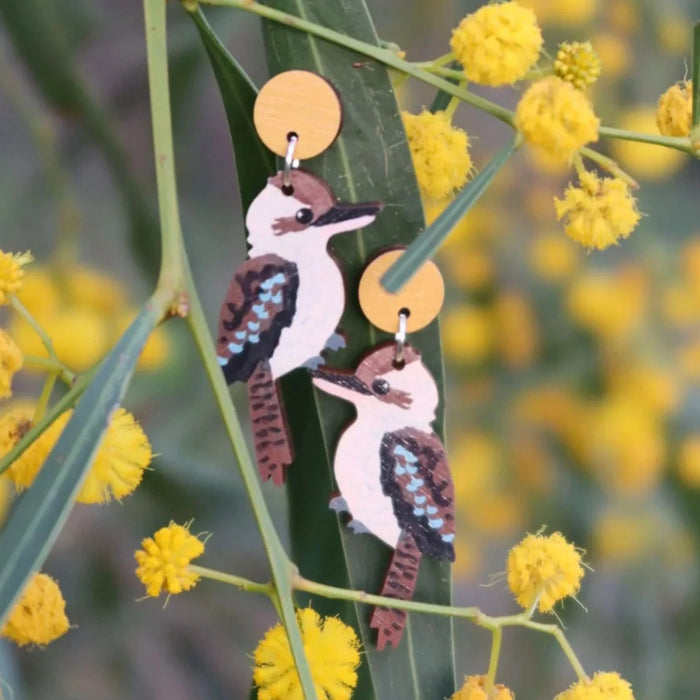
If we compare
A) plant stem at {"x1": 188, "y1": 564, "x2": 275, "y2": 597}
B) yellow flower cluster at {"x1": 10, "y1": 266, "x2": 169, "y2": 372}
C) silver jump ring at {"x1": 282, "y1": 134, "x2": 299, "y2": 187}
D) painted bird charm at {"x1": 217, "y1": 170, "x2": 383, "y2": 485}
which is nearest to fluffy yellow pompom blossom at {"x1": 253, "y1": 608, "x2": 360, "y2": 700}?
plant stem at {"x1": 188, "y1": 564, "x2": 275, "y2": 597}

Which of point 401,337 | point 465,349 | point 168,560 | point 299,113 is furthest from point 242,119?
point 465,349

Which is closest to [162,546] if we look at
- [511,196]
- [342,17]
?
[342,17]

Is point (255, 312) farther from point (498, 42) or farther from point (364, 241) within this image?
point (498, 42)

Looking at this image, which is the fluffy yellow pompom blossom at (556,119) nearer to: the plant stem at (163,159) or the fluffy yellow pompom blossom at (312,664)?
the plant stem at (163,159)

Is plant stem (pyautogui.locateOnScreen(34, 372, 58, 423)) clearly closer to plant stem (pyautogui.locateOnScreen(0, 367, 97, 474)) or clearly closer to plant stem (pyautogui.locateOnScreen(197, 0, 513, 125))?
plant stem (pyautogui.locateOnScreen(0, 367, 97, 474))

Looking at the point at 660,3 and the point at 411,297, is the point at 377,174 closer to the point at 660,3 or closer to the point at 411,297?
the point at 411,297
